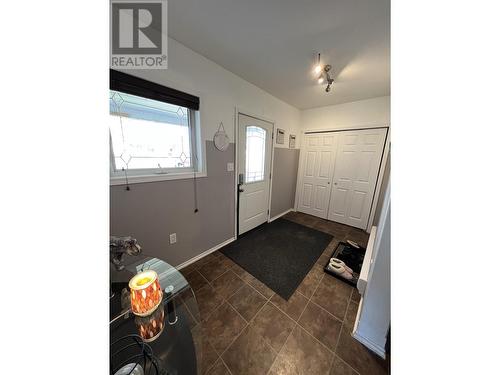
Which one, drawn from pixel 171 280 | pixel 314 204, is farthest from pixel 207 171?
pixel 314 204

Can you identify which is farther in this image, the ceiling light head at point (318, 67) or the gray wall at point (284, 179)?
the gray wall at point (284, 179)

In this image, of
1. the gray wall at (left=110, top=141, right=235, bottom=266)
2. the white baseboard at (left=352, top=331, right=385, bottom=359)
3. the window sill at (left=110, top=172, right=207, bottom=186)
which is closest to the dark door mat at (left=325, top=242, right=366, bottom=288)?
the white baseboard at (left=352, top=331, right=385, bottom=359)

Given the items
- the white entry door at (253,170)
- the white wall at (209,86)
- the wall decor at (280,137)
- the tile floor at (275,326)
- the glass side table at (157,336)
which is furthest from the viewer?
the wall decor at (280,137)

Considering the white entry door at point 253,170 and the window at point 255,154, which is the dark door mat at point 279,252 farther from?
the window at point 255,154

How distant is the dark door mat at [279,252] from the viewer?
170cm

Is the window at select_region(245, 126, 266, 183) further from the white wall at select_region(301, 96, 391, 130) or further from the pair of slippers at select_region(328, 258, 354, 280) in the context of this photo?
the pair of slippers at select_region(328, 258, 354, 280)

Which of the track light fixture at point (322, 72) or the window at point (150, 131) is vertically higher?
the track light fixture at point (322, 72)

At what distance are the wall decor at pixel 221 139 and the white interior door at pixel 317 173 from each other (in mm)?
2019

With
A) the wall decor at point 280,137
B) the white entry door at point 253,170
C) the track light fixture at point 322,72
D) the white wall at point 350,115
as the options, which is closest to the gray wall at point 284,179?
the wall decor at point 280,137

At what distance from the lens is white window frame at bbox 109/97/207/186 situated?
134cm
